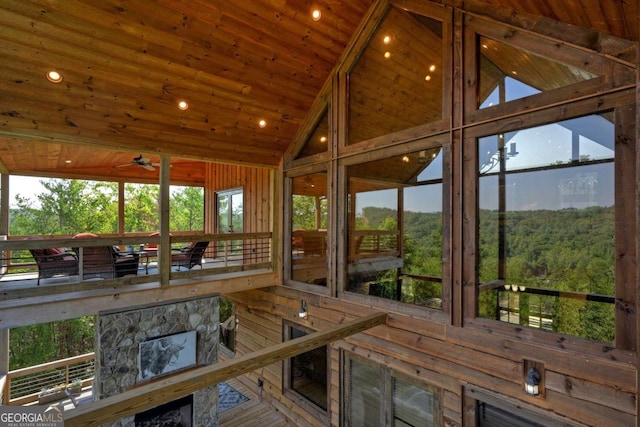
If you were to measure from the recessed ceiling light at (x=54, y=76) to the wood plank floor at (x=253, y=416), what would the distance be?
6009 millimetres

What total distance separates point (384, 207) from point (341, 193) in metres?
0.81

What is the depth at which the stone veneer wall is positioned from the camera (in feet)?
15.1

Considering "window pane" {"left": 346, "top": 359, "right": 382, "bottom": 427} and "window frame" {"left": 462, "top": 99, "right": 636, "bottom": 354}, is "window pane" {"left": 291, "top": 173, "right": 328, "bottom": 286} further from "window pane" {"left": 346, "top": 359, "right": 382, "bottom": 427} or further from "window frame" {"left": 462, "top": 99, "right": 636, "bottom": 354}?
"window frame" {"left": 462, "top": 99, "right": 636, "bottom": 354}

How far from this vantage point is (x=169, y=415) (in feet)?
16.7

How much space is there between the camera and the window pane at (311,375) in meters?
5.16

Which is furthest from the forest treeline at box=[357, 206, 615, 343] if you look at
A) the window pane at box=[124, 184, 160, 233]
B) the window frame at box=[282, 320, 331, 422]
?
the window pane at box=[124, 184, 160, 233]

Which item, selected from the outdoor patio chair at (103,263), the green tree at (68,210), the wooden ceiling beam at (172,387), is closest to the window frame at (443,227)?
the wooden ceiling beam at (172,387)

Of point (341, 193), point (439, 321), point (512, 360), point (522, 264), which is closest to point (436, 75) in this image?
point (341, 193)

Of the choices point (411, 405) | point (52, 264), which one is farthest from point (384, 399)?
point (52, 264)

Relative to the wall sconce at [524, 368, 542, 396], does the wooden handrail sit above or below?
below

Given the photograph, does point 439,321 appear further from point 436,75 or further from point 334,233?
point 436,75

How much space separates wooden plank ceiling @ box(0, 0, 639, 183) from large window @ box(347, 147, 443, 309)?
5.86 feet

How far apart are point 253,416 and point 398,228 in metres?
4.69

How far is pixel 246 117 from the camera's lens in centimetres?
535
